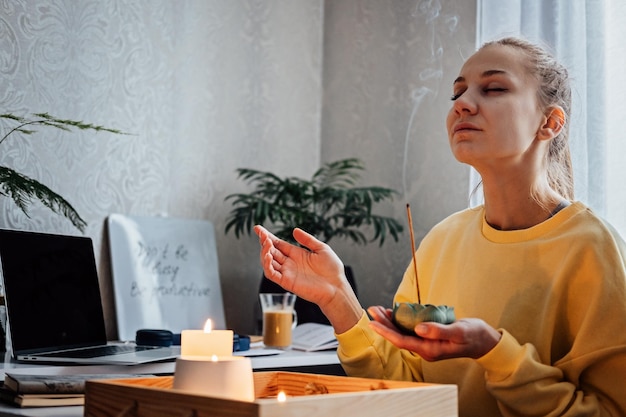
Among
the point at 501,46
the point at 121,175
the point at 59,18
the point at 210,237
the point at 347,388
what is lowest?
the point at 347,388

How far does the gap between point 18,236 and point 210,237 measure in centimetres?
62

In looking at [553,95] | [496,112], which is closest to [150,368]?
[496,112]

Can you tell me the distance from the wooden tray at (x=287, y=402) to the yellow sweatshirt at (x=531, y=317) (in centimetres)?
21

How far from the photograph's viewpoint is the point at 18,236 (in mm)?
1510

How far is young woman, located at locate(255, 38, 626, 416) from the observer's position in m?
1.07

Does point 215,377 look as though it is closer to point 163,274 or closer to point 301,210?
point 163,274

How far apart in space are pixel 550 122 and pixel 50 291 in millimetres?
1018

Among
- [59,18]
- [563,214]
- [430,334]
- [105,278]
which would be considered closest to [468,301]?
[563,214]

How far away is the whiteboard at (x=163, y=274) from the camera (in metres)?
1.83

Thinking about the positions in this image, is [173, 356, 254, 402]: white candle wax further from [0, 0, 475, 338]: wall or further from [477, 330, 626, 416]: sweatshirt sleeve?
[0, 0, 475, 338]: wall

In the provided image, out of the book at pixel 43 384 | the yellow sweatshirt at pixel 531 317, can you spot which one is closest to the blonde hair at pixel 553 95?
the yellow sweatshirt at pixel 531 317

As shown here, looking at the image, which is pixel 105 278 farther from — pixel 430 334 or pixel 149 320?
pixel 430 334

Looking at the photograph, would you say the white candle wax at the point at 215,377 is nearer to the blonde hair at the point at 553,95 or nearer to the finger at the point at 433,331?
the finger at the point at 433,331

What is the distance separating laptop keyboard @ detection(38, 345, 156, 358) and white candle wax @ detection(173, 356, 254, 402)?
65 centimetres
